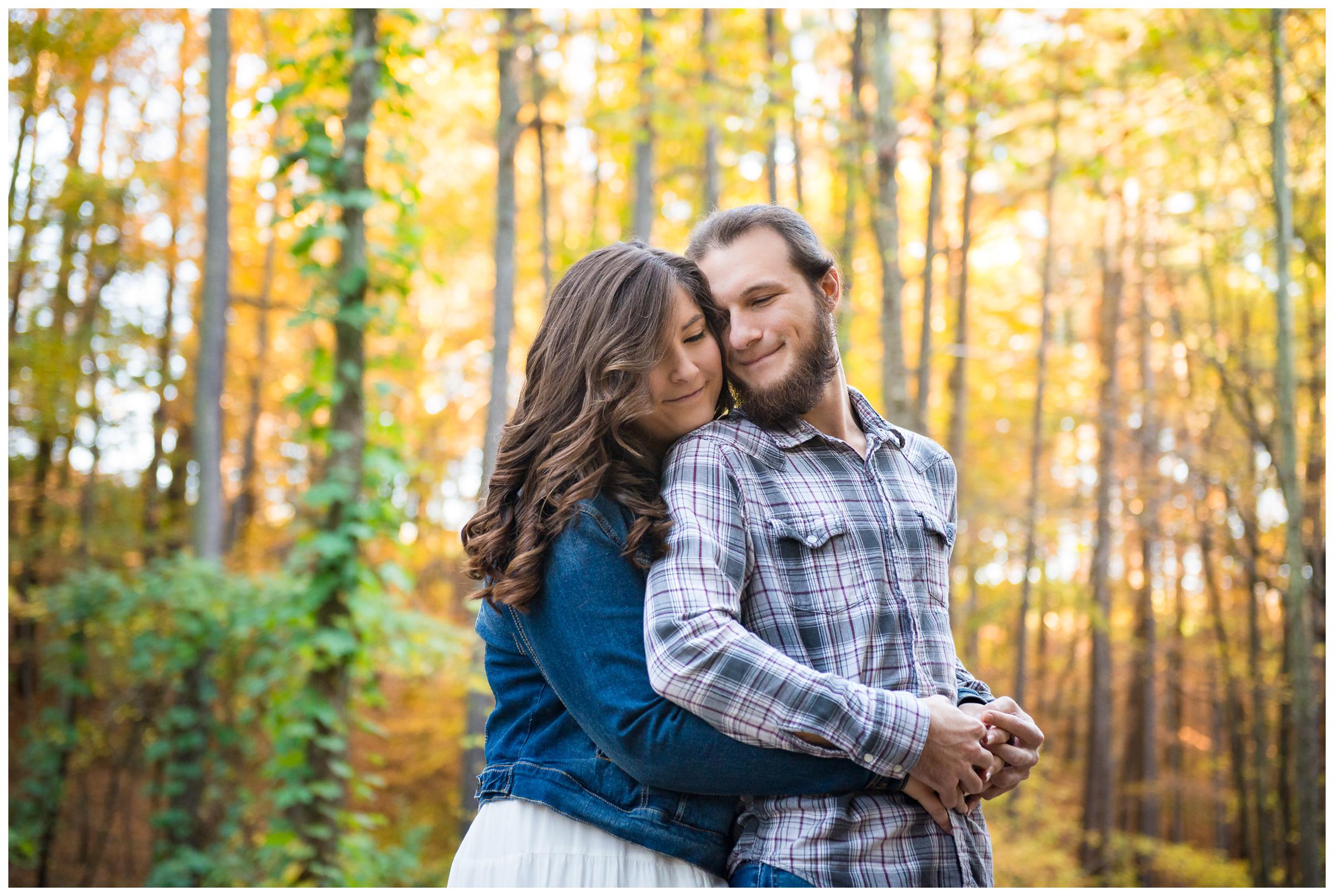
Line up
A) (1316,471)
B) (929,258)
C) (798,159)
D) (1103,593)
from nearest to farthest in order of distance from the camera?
(1316,471)
(798,159)
(929,258)
(1103,593)

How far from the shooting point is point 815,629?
1.87 meters

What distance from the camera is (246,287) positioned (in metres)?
15.5

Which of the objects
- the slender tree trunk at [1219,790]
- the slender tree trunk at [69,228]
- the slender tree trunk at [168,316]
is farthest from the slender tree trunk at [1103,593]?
the slender tree trunk at [69,228]

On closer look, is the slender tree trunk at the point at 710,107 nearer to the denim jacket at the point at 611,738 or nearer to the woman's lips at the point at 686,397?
the woman's lips at the point at 686,397

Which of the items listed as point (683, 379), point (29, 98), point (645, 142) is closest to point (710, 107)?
point (645, 142)

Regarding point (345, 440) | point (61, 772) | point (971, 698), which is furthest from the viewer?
point (61, 772)

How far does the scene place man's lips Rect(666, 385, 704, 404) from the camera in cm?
207

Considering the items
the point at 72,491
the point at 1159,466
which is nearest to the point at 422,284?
the point at 72,491

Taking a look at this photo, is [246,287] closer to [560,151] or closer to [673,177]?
[560,151]

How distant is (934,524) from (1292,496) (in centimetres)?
600

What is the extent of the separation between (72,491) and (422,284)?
558 cm

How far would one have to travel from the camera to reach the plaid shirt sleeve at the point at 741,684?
1624 millimetres

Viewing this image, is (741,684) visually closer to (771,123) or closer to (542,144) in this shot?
(771,123)

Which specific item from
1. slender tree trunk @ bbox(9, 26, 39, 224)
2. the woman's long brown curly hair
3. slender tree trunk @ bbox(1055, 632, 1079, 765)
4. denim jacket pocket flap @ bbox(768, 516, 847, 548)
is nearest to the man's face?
the woman's long brown curly hair
